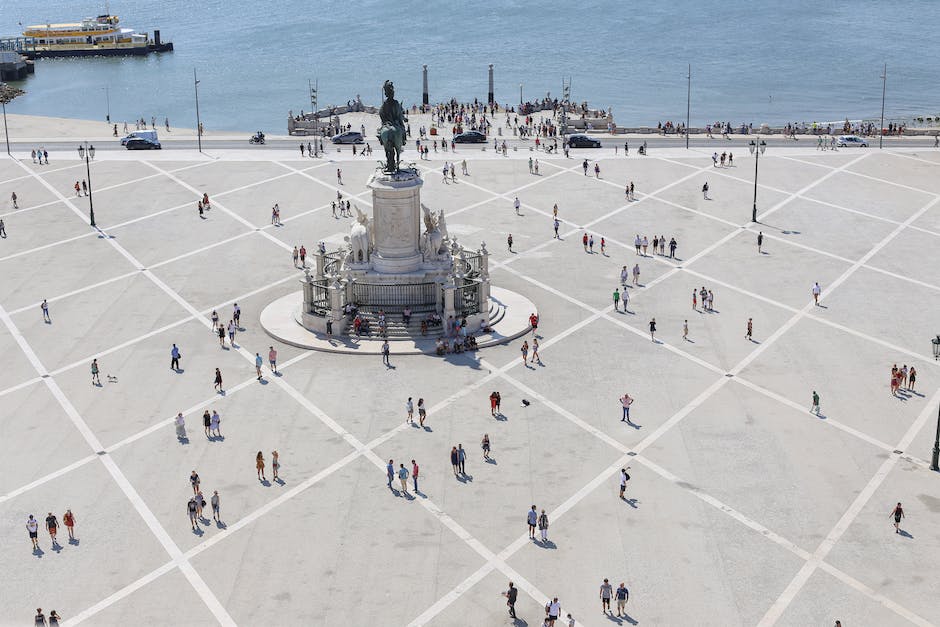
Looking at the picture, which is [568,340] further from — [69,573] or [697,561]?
[69,573]

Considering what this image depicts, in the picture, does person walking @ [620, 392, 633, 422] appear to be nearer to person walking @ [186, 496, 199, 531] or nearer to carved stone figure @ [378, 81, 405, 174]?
person walking @ [186, 496, 199, 531]

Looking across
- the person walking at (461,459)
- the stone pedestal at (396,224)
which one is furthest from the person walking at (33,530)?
the stone pedestal at (396,224)

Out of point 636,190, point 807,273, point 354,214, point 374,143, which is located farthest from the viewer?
point 374,143

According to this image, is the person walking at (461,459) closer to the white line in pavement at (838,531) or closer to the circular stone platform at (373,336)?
the white line in pavement at (838,531)

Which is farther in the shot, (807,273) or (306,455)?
(807,273)

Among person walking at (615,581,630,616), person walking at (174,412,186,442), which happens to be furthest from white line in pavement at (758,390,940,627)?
person walking at (174,412,186,442)

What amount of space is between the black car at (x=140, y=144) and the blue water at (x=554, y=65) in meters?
34.7

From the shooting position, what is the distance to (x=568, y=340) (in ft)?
150

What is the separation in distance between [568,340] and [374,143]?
42.8 metres

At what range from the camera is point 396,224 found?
4697 cm

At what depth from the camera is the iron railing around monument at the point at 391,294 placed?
154 ft

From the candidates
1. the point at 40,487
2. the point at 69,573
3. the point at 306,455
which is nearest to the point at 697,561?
the point at 306,455

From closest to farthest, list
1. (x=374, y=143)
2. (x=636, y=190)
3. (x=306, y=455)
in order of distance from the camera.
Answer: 1. (x=306, y=455)
2. (x=636, y=190)
3. (x=374, y=143)

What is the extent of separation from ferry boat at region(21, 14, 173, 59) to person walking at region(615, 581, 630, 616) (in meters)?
157
